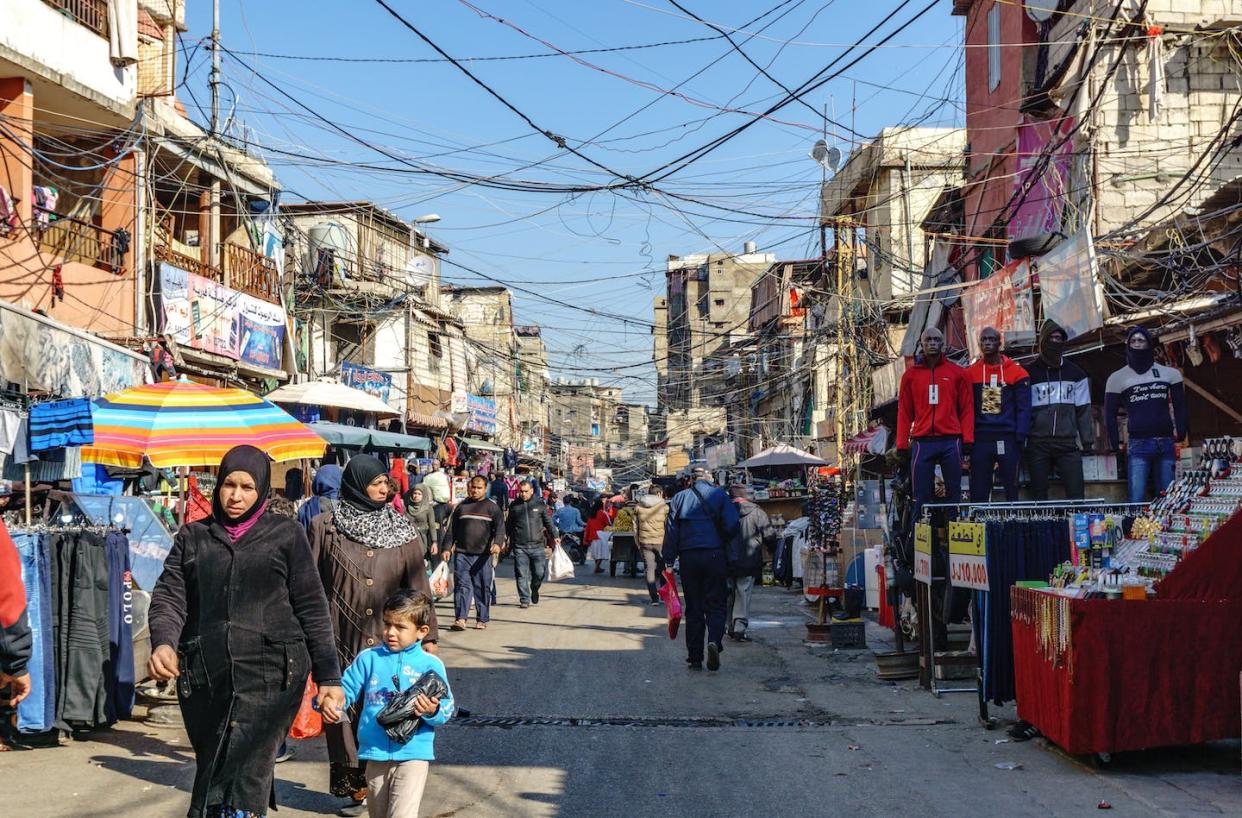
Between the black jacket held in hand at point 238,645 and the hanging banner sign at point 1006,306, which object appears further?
the hanging banner sign at point 1006,306

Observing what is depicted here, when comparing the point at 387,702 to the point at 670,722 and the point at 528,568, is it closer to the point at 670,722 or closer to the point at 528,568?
the point at 670,722

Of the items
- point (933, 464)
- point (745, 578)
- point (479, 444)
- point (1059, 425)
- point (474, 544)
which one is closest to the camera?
point (933, 464)

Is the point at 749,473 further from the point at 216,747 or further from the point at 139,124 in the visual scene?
the point at 216,747

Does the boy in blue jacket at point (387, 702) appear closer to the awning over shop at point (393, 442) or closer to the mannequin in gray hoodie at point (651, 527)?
the mannequin in gray hoodie at point (651, 527)

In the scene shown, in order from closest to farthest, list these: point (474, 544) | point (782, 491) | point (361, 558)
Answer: point (361, 558) → point (474, 544) → point (782, 491)

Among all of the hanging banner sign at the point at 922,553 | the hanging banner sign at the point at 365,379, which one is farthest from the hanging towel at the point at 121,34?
the hanging banner sign at the point at 922,553

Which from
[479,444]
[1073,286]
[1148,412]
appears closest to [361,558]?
[1148,412]

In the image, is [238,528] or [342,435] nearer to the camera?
[238,528]

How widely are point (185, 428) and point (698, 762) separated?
483 cm

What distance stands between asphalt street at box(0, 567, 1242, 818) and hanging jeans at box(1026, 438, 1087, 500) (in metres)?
3.21

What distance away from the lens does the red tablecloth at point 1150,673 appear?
20.7ft

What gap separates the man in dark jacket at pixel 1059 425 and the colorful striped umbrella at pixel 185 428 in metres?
7.34

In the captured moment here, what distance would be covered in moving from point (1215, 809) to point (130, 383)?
1219 cm

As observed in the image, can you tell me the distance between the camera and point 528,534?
1661 centimetres
